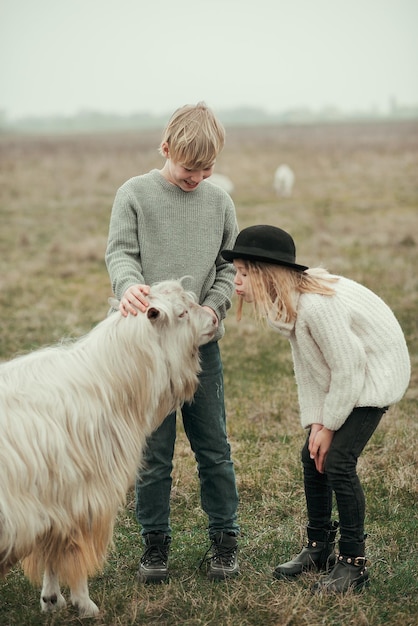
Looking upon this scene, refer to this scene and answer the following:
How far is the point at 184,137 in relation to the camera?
3.72 metres

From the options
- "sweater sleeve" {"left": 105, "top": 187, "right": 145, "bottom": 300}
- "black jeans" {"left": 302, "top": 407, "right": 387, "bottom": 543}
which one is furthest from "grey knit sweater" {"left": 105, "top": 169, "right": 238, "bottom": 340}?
"black jeans" {"left": 302, "top": 407, "right": 387, "bottom": 543}

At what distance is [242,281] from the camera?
389 cm

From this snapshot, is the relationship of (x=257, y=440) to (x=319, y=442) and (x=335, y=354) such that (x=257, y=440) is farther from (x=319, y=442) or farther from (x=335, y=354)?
(x=335, y=354)

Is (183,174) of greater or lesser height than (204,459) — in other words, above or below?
above

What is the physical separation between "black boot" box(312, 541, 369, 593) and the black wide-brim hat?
150 cm

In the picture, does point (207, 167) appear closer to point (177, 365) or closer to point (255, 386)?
point (177, 365)

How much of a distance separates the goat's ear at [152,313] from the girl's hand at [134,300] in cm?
5

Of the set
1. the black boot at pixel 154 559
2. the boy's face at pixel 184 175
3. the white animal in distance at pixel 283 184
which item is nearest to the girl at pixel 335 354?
the boy's face at pixel 184 175

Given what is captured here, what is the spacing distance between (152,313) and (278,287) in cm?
66

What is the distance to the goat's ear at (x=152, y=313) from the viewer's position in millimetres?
3559

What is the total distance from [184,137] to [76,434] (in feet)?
5.11

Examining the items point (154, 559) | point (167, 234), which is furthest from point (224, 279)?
point (154, 559)

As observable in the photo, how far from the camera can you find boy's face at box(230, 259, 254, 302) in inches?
152

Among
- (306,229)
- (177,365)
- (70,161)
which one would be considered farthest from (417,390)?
(70,161)
